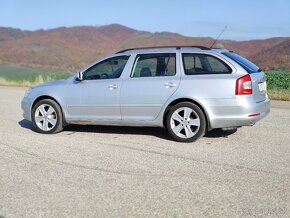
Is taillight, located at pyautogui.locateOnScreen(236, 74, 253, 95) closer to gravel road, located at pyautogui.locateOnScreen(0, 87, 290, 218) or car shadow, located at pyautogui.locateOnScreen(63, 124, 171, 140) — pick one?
gravel road, located at pyautogui.locateOnScreen(0, 87, 290, 218)

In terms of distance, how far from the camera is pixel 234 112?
7.50m

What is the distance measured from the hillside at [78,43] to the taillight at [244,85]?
41.2m

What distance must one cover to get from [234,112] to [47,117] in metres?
3.68

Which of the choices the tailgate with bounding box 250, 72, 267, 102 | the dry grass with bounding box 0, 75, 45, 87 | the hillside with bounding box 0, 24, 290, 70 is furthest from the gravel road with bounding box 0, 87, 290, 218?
the hillside with bounding box 0, 24, 290, 70

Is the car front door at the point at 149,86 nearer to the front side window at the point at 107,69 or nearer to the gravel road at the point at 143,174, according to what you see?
the front side window at the point at 107,69

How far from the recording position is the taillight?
24.4 ft

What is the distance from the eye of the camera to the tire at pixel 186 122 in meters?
7.69

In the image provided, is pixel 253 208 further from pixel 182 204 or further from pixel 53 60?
pixel 53 60

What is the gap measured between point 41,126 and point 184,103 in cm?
301

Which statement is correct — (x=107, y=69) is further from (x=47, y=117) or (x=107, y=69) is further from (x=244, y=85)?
(x=244, y=85)

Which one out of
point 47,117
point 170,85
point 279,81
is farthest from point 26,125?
point 279,81

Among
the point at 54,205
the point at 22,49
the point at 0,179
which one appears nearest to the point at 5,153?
the point at 0,179

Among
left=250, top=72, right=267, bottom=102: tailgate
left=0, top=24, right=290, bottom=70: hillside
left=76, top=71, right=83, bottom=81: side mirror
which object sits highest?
left=0, top=24, right=290, bottom=70: hillside

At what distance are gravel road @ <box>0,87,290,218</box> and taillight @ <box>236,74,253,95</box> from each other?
2.99 ft
